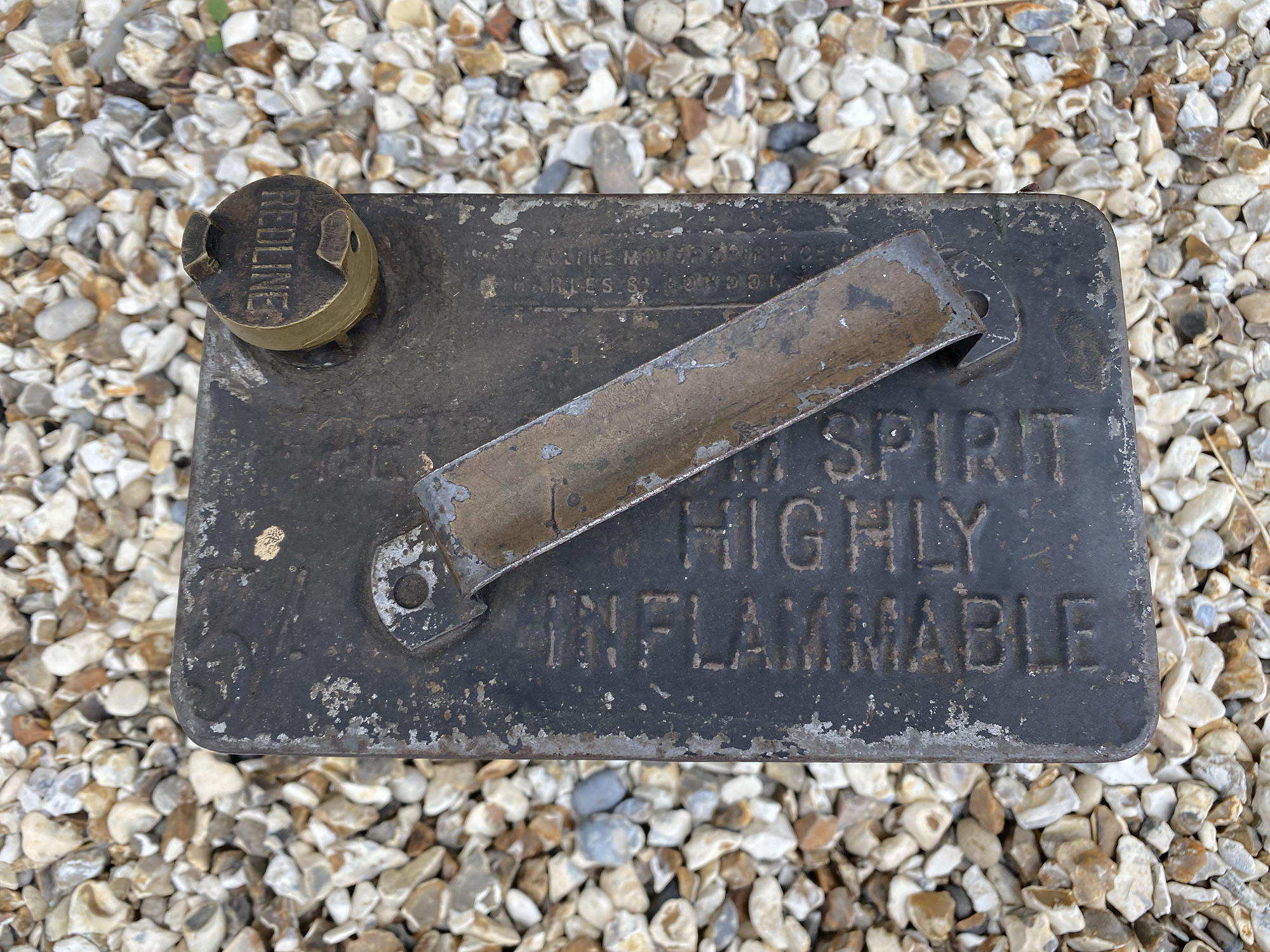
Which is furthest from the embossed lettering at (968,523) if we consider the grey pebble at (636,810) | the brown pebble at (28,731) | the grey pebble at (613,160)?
the brown pebble at (28,731)

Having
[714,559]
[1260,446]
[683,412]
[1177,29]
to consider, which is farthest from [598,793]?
[1177,29]

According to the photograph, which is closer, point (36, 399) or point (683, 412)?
point (683, 412)

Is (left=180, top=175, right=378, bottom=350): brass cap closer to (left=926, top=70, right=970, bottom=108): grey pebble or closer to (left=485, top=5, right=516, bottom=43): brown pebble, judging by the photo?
(left=485, top=5, right=516, bottom=43): brown pebble

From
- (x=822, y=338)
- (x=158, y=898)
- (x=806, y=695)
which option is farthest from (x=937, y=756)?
(x=158, y=898)

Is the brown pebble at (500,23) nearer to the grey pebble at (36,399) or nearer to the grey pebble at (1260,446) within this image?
the grey pebble at (36,399)

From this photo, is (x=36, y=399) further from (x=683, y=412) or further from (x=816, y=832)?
(x=816, y=832)
